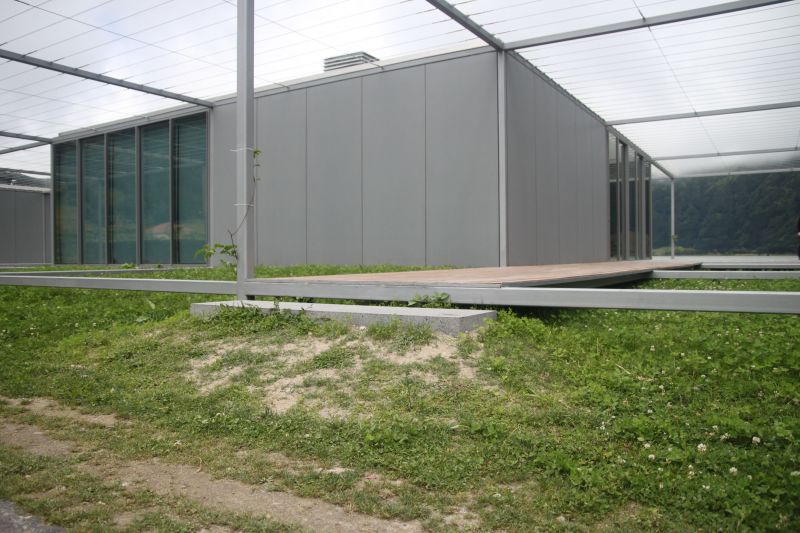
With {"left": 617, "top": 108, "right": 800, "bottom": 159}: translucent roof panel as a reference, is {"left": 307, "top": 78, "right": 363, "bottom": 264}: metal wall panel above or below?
below

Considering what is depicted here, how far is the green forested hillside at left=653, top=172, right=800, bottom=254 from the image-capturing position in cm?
3206

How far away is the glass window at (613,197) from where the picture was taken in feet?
64.2

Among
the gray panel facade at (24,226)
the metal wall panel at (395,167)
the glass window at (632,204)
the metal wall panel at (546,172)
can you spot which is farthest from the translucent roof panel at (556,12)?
the gray panel facade at (24,226)

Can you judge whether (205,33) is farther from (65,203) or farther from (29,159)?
(29,159)

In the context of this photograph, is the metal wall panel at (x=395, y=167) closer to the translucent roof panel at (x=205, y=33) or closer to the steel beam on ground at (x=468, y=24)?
the translucent roof panel at (x=205, y=33)

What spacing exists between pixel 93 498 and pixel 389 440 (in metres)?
1.47

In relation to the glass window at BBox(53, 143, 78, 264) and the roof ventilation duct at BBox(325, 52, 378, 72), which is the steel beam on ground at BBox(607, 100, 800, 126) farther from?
the glass window at BBox(53, 143, 78, 264)

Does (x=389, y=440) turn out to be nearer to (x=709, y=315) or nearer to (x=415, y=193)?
(x=709, y=315)

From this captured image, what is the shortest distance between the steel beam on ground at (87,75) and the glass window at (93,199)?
18.4 ft

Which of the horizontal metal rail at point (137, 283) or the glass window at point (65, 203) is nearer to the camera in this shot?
the horizontal metal rail at point (137, 283)

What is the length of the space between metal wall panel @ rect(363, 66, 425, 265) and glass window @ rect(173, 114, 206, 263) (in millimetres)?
5976

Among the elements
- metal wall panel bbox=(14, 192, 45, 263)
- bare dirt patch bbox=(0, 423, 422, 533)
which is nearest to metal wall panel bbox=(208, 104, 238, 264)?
bare dirt patch bbox=(0, 423, 422, 533)

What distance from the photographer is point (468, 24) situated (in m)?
9.80

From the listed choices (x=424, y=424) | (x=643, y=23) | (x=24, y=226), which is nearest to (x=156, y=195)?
(x=643, y=23)
